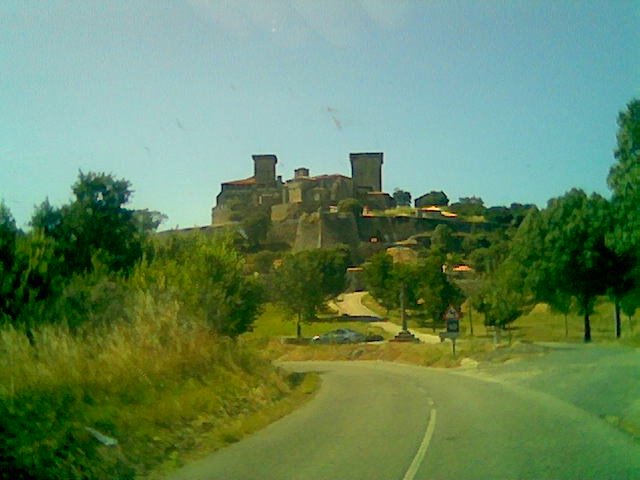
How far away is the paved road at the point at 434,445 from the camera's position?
11031 millimetres

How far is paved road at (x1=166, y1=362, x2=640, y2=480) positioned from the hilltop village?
94961 mm

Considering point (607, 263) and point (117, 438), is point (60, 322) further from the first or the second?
point (607, 263)

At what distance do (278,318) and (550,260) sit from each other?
33.6 m

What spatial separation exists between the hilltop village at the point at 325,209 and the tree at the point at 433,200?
1945 cm

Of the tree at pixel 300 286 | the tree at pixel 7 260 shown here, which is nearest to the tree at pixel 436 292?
the tree at pixel 300 286

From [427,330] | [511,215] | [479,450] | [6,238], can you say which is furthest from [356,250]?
[479,450]

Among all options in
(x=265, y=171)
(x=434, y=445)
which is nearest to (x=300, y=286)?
(x=434, y=445)

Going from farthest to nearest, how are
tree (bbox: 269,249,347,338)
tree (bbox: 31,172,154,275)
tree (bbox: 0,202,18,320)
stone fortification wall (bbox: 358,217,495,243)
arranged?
stone fortification wall (bbox: 358,217,495,243), tree (bbox: 269,249,347,338), tree (bbox: 31,172,154,275), tree (bbox: 0,202,18,320)

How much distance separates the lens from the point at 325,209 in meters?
141

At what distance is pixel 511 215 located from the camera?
139m

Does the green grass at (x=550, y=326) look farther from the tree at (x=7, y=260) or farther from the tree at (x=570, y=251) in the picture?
the tree at (x=7, y=260)

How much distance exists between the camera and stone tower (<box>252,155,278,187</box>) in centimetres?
17012

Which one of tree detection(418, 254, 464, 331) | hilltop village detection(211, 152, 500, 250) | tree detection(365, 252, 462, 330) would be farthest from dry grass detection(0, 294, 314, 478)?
hilltop village detection(211, 152, 500, 250)

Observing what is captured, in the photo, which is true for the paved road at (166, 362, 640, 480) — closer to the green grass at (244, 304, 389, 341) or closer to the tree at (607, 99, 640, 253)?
the tree at (607, 99, 640, 253)
